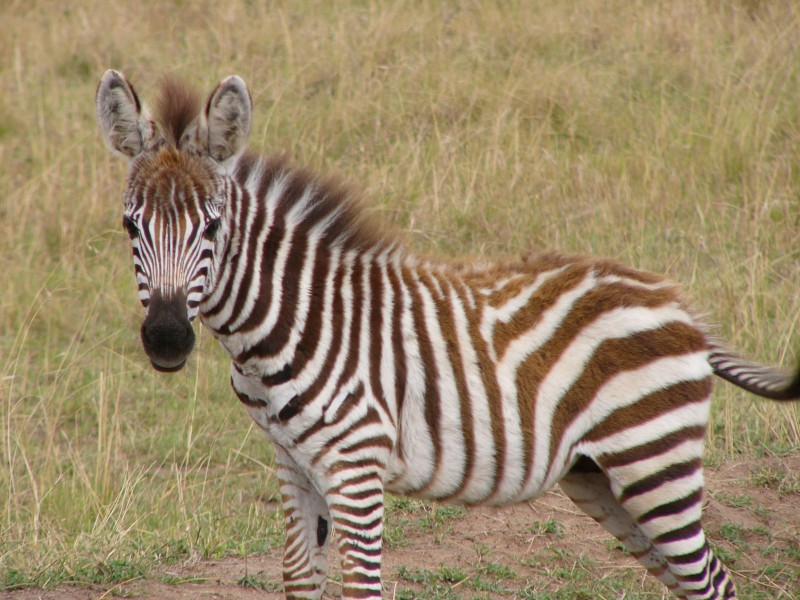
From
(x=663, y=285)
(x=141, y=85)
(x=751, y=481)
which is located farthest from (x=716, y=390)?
(x=141, y=85)

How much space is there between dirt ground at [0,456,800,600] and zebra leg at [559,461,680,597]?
2.97 ft

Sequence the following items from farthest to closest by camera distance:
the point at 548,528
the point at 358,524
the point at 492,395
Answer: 1. the point at 548,528
2. the point at 492,395
3. the point at 358,524

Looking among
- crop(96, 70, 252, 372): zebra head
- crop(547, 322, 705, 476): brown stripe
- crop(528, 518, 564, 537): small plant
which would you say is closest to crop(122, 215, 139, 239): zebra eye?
crop(96, 70, 252, 372): zebra head

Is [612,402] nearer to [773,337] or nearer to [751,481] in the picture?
[751,481]

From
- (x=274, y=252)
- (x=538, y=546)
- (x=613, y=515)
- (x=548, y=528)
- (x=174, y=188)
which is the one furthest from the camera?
(x=548, y=528)

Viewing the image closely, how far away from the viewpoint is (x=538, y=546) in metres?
6.06

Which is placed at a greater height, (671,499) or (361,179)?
(671,499)

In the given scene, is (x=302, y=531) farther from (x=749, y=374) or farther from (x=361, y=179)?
(x=361, y=179)

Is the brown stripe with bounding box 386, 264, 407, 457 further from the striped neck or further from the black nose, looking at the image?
the black nose

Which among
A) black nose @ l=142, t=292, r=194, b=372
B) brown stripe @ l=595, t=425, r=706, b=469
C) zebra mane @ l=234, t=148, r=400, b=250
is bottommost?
brown stripe @ l=595, t=425, r=706, b=469

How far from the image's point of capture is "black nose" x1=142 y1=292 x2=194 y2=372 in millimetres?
3852

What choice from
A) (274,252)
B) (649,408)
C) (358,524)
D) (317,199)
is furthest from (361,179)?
(358,524)

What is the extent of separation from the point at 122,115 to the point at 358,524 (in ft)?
6.39

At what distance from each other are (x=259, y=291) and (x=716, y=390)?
4459mm
